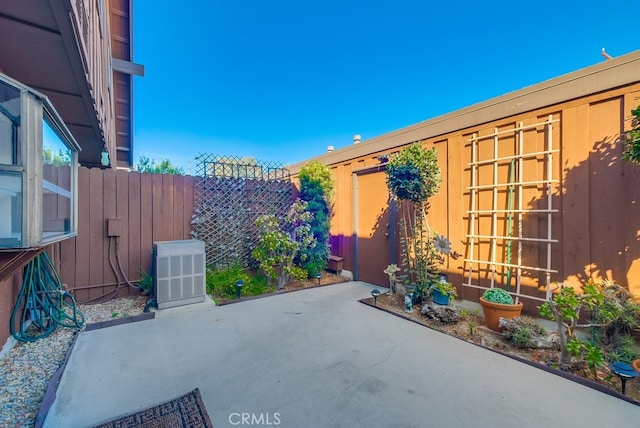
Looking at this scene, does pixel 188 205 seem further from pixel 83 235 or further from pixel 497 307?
pixel 497 307

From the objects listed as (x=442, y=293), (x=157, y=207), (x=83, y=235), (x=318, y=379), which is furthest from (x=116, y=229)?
(x=442, y=293)

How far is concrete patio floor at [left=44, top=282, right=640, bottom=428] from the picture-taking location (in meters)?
1.65

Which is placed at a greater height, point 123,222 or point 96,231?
point 123,222

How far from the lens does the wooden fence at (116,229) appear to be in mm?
3857

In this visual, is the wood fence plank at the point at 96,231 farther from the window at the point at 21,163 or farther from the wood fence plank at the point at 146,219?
the window at the point at 21,163

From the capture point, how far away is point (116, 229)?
4027 millimetres

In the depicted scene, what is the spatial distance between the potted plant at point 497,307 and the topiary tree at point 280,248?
9.84 feet

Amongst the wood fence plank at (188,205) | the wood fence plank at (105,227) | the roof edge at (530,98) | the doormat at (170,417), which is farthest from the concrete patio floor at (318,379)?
the roof edge at (530,98)

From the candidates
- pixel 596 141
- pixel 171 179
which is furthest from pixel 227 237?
pixel 596 141

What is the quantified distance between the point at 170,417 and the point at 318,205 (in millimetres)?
4279

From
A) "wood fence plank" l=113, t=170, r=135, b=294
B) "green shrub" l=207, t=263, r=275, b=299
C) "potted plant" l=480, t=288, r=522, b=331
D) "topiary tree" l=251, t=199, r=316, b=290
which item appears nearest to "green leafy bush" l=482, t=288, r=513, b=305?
"potted plant" l=480, t=288, r=522, b=331

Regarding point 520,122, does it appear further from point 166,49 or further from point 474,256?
point 166,49

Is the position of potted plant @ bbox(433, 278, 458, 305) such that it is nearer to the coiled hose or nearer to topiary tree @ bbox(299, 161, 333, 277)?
topiary tree @ bbox(299, 161, 333, 277)

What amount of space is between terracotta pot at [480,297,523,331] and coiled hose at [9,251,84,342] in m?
4.75
